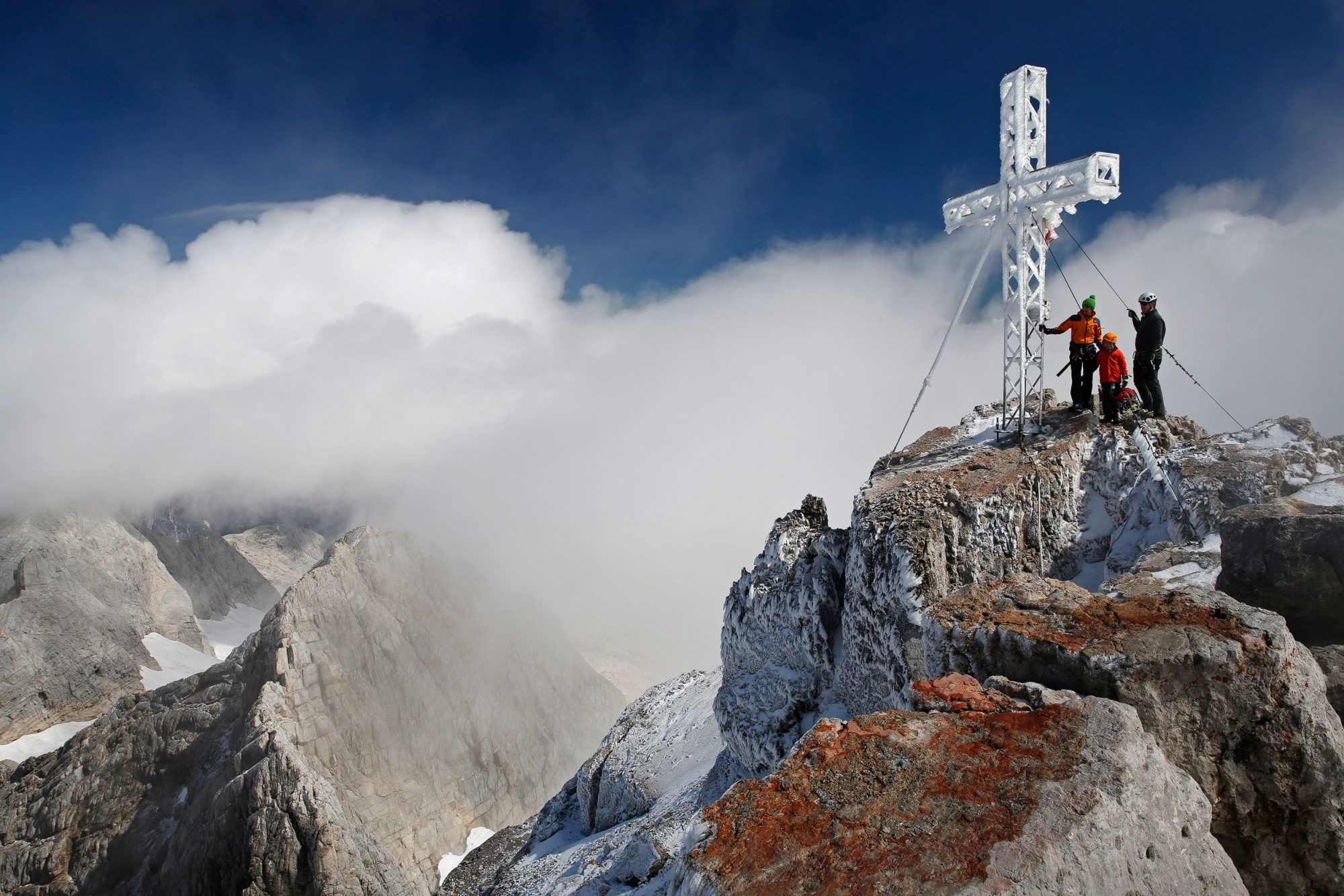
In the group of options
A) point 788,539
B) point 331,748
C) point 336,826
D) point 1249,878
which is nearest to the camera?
point 1249,878

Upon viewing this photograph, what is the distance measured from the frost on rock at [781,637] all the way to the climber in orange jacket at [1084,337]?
21.2ft

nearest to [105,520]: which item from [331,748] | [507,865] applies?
[331,748]

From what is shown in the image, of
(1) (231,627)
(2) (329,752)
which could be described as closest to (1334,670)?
(2) (329,752)

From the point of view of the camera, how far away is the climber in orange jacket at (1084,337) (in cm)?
1538

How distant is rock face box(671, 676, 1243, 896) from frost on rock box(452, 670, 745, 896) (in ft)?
28.9

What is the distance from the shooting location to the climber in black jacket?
15086 mm

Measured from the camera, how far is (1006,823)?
4.42 m

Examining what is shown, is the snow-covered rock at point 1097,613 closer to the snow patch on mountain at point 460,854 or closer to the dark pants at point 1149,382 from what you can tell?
the dark pants at point 1149,382

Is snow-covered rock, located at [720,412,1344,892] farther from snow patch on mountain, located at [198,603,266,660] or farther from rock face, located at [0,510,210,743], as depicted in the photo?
snow patch on mountain, located at [198,603,266,660]

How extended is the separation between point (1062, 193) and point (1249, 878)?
43.5 ft

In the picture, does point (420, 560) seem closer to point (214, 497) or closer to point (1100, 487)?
point (1100, 487)

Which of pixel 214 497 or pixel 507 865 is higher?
pixel 214 497

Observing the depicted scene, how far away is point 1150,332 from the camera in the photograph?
15.2 meters

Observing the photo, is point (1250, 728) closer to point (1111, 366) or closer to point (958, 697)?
point (958, 697)
